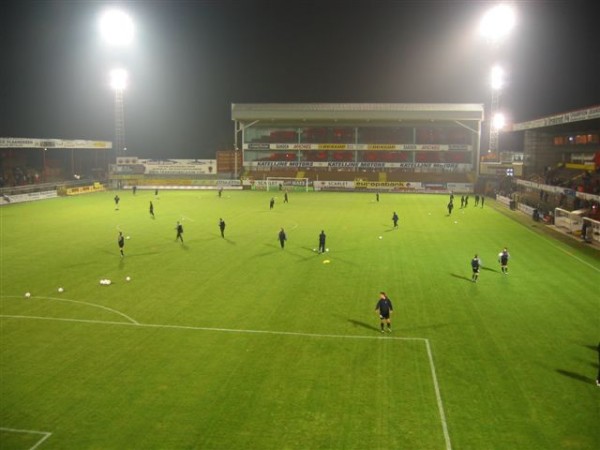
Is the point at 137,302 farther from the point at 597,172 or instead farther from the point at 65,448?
the point at 597,172

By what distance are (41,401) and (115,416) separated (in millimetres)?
2107

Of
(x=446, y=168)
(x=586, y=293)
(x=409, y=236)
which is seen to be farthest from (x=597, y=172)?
(x=446, y=168)

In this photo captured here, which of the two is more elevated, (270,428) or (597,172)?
(597,172)

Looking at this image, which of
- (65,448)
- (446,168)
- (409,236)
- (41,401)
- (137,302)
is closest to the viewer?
(65,448)

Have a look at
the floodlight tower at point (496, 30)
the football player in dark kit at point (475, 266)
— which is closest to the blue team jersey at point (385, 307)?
the football player in dark kit at point (475, 266)

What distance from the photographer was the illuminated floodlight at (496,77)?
6556cm

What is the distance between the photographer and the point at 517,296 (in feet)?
70.3

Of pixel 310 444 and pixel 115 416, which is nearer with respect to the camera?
pixel 310 444

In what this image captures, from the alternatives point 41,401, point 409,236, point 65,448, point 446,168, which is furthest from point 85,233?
point 446,168

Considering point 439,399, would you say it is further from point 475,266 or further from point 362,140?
point 362,140

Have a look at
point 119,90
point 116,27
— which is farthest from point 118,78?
point 116,27

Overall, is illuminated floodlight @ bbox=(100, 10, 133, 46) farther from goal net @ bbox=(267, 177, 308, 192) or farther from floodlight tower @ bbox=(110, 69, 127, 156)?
goal net @ bbox=(267, 177, 308, 192)

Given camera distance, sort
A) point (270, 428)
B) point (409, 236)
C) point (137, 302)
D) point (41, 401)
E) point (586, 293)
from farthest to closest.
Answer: point (409, 236)
point (586, 293)
point (137, 302)
point (41, 401)
point (270, 428)

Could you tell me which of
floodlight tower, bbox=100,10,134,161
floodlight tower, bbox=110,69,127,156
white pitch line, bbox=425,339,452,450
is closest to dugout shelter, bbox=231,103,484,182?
floodlight tower, bbox=110,69,127,156
